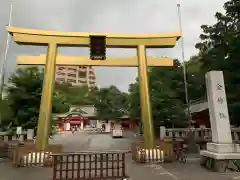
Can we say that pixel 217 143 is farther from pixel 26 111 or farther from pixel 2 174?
pixel 26 111

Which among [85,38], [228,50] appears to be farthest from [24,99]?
[228,50]

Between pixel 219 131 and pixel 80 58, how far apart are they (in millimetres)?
7334

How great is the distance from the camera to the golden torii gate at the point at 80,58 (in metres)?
10.8

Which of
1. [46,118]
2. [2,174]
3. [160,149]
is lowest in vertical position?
[2,174]

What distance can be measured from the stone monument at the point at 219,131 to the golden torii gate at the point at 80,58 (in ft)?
10.3

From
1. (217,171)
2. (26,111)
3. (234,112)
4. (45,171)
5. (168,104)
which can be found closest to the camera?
(217,171)

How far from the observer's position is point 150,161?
10.2 m

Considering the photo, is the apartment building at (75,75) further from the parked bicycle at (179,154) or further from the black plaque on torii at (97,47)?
the parked bicycle at (179,154)

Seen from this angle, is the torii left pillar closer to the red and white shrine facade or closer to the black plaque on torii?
the black plaque on torii

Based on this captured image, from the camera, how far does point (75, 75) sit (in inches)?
3903

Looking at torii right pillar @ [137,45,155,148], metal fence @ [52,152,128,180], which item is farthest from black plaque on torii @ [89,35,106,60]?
metal fence @ [52,152,128,180]

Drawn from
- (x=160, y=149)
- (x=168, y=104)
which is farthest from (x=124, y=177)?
(x=168, y=104)

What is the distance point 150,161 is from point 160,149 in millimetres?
718

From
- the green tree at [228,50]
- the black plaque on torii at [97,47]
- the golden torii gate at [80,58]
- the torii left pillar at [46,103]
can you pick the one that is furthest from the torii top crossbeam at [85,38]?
the green tree at [228,50]
